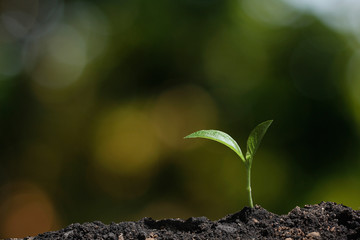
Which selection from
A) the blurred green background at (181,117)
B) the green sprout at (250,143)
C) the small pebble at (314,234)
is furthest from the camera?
the blurred green background at (181,117)

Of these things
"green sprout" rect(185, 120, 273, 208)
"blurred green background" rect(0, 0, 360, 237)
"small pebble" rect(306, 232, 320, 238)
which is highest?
"blurred green background" rect(0, 0, 360, 237)

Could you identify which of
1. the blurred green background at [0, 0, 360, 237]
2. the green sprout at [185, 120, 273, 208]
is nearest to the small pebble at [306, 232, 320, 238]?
the green sprout at [185, 120, 273, 208]

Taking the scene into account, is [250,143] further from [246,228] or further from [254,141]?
[246,228]

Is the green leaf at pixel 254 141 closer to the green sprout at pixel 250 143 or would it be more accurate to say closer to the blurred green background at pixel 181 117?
the green sprout at pixel 250 143

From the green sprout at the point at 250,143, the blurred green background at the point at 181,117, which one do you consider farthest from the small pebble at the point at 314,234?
the blurred green background at the point at 181,117

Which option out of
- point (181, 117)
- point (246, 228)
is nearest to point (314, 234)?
point (246, 228)

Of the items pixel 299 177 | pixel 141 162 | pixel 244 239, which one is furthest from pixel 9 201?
pixel 244 239

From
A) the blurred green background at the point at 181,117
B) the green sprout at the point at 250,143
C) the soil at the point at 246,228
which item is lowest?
the soil at the point at 246,228

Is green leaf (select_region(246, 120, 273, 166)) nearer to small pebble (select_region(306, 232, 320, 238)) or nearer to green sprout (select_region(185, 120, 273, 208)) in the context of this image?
green sprout (select_region(185, 120, 273, 208))
